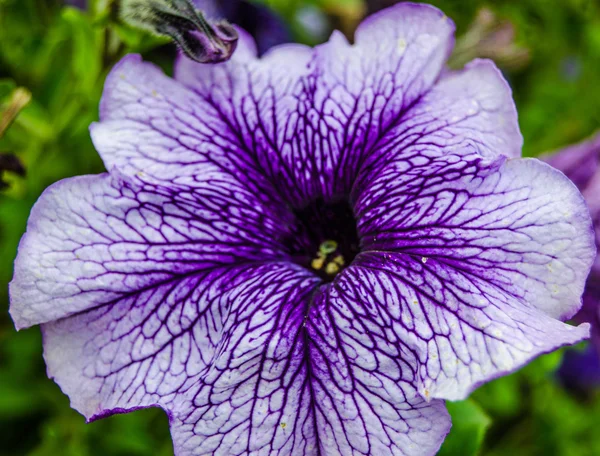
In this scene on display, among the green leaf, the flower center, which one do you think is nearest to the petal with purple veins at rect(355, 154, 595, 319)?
the flower center

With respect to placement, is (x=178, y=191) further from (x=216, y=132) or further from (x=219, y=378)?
(x=219, y=378)

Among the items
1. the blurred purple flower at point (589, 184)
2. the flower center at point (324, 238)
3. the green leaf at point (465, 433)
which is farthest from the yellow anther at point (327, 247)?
the blurred purple flower at point (589, 184)

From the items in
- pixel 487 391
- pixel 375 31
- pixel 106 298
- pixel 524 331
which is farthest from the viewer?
pixel 487 391

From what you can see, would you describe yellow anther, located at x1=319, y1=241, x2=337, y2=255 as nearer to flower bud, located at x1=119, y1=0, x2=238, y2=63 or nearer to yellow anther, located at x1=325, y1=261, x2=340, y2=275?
yellow anther, located at x1=325, y1=261, x2=340, y2=275

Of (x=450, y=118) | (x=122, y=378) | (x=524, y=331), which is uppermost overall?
(x=450, y=118)

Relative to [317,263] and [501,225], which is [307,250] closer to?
[317,263]

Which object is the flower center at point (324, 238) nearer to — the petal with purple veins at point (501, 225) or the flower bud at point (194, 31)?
the petal with purple veins at point (501, 225)

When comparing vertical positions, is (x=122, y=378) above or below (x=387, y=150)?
below

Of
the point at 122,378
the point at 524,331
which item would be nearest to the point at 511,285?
the point at 524,331
